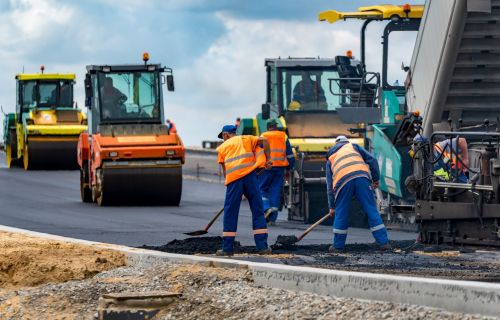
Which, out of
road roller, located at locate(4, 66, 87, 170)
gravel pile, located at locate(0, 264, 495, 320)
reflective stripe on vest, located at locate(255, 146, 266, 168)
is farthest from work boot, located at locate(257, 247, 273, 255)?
road roller, located at locate(4, 66, 87, 170)

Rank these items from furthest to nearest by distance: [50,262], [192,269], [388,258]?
[388,258] → [50,262] → [192,269]

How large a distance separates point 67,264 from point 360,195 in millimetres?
4443

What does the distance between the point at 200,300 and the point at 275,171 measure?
1093cm

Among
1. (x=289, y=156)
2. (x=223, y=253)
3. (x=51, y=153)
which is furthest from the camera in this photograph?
(x=51, y=153)

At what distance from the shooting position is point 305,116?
23.7m

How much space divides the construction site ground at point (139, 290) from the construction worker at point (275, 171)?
7415mm

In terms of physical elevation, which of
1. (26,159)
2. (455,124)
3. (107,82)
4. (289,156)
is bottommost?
(26,159)

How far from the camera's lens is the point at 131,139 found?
24547 millimetres

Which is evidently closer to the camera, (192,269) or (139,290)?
(139,290)

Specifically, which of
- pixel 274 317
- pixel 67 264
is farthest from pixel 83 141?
pixel 274 317

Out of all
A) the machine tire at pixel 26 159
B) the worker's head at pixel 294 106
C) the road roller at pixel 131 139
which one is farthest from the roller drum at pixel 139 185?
the machine tire at pixel 26 159

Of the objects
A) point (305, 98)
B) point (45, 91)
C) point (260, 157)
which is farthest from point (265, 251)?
point (45, 91)

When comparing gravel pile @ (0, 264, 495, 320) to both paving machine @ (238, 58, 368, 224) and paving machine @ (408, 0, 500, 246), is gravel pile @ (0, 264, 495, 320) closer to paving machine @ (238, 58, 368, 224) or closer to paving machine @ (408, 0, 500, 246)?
paving machine @ (408, 0, 500, 246)

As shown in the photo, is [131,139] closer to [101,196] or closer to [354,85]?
[101,196]
